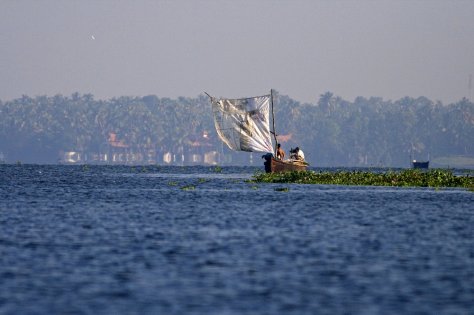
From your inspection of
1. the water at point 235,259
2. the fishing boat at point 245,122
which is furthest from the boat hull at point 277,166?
the water at point 235,259

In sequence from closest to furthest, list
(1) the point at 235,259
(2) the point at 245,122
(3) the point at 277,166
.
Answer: (1) the point at 235,259 < (3) the point at 277,166 < (2) the point at 245,122

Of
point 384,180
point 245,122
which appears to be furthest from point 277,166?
point 384,180

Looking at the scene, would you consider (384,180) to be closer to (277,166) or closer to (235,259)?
(277,166)

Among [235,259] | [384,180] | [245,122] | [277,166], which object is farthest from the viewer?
[245,122]

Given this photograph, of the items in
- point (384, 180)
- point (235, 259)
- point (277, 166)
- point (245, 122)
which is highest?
point (245, 122)

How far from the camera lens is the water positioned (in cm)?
2725

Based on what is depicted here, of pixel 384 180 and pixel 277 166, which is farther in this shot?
pixel 277 166

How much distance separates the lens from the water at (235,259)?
2725 cm

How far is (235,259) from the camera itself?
35.1 metres

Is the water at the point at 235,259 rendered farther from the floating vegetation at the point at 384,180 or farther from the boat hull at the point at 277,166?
the boat hull at the point at 277,166

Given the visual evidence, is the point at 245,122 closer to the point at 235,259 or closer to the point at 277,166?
the point at 277,166

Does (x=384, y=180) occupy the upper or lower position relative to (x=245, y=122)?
lower

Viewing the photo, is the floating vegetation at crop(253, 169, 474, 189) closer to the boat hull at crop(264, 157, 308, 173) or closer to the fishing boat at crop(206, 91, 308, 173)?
the boat hull at crop(264, 157, 308, 173)

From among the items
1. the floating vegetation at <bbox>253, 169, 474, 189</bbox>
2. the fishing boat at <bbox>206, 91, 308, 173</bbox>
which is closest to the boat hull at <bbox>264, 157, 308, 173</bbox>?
the fishing boat at <bbox>206, 91, 308, 173</bbox>
